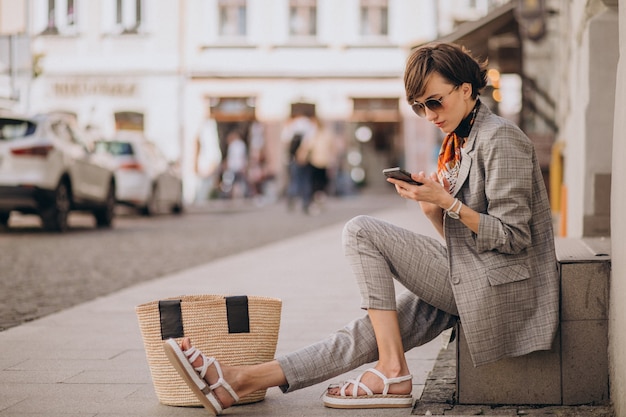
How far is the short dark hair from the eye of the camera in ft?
14.1

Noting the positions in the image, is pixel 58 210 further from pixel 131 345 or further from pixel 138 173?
pixel 131 345

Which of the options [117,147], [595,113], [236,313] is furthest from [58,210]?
[236,313]

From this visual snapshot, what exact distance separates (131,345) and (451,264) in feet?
8.03

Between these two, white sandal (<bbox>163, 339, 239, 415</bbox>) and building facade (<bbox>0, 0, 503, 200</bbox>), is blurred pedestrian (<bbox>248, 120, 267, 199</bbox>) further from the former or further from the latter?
white sandal (<bbox>163, 339, 239, 415</bbox>)

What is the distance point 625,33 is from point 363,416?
63.8 inches

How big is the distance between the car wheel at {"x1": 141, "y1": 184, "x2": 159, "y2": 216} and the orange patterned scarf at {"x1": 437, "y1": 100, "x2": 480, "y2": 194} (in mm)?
19380

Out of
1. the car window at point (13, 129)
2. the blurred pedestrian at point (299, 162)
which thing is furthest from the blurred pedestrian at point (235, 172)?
the car window at point (13, 129)

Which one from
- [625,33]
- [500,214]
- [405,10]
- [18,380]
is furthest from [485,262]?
[405,10]

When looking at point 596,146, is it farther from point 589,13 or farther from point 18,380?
point 18,380

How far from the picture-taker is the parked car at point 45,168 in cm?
1587

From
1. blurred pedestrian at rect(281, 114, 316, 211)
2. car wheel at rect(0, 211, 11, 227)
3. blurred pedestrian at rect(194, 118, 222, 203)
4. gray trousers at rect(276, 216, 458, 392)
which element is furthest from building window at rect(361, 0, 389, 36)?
gray trousers at rect(276, 216, 458, 392)

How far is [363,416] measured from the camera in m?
4.28

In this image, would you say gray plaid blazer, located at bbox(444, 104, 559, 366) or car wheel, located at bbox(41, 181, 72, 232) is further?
car wheel, located at bbox(41, 181, 72, 232)

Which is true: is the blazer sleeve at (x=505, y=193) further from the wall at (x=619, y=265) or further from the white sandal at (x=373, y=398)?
the white sandal at (x=373, y=398)
